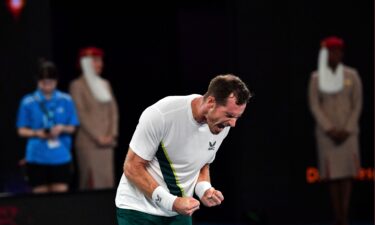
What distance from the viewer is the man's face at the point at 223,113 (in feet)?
15.3

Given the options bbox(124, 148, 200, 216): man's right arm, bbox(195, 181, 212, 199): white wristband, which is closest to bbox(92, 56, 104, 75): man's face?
bbox(195, 181, 212, 199): white wristband

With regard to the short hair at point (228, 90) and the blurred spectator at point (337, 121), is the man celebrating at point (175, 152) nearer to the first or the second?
the short hair at point (228, 90)

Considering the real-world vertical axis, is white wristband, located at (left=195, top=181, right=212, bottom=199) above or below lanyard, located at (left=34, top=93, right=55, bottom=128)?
above

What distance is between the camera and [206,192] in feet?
16.3

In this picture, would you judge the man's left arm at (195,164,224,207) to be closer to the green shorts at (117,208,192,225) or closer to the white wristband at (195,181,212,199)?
the white wristband at (195,181,212,199)

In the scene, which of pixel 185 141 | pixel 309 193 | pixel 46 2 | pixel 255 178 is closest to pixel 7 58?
pixel 46 2

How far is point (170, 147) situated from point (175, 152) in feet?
0.14

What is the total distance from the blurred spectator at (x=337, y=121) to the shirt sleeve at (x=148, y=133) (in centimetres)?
480

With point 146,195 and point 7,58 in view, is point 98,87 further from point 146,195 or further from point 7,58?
point 146,195

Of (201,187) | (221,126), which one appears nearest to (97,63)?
(201,187)

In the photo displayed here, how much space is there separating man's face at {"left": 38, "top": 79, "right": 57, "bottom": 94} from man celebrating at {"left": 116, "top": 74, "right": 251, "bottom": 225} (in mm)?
3673

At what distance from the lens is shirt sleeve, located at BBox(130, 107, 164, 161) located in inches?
190

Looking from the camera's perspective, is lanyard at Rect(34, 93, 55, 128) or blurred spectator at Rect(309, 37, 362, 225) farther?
blurred spectator at Rect(309, 37, 362, 225)

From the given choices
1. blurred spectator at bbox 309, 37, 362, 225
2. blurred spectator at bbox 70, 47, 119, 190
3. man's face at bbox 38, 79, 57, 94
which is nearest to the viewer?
man's face at bbox 38, 79, 57, 94
